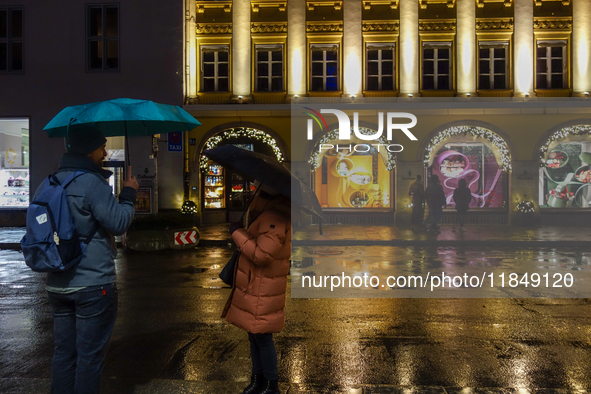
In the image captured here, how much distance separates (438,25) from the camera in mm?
21359

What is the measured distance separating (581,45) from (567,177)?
17.2ft

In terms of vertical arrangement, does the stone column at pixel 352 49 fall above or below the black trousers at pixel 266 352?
above

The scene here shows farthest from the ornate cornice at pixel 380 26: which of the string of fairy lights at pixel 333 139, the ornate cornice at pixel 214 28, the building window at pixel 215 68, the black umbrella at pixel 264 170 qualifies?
the black umbrella at pixel 264 170

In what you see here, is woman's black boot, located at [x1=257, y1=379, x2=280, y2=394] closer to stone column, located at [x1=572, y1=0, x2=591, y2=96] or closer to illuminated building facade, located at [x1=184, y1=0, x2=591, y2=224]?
illuminated building facade, located at [x1=184, y1=0, x2=591, y2=224]

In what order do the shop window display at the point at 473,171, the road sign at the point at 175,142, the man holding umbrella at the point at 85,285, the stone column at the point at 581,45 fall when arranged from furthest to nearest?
the shop window display at the point at 473,171 → the stone column at the point at 581,45 → the road sign at the point at 175,142 → the man holding umbrella at the point at 85,285

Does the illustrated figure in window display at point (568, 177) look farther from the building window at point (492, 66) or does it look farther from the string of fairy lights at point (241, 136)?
the string of fairy lights at point (241, 136)

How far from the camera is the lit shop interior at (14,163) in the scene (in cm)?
2136

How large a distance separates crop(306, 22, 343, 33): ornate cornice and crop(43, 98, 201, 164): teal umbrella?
17399mm

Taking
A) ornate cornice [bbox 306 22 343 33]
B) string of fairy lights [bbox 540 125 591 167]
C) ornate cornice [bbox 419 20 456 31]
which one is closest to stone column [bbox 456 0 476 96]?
ornate cornice [bbox 419 20 456 31]

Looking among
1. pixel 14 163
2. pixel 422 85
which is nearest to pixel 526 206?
pixel 422 85

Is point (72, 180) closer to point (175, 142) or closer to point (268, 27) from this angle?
point (175, 142)

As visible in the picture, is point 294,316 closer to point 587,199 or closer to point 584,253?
point 584,253

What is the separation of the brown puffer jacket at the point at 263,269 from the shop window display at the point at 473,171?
18.6 m

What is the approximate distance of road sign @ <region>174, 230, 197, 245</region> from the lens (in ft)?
46.6
